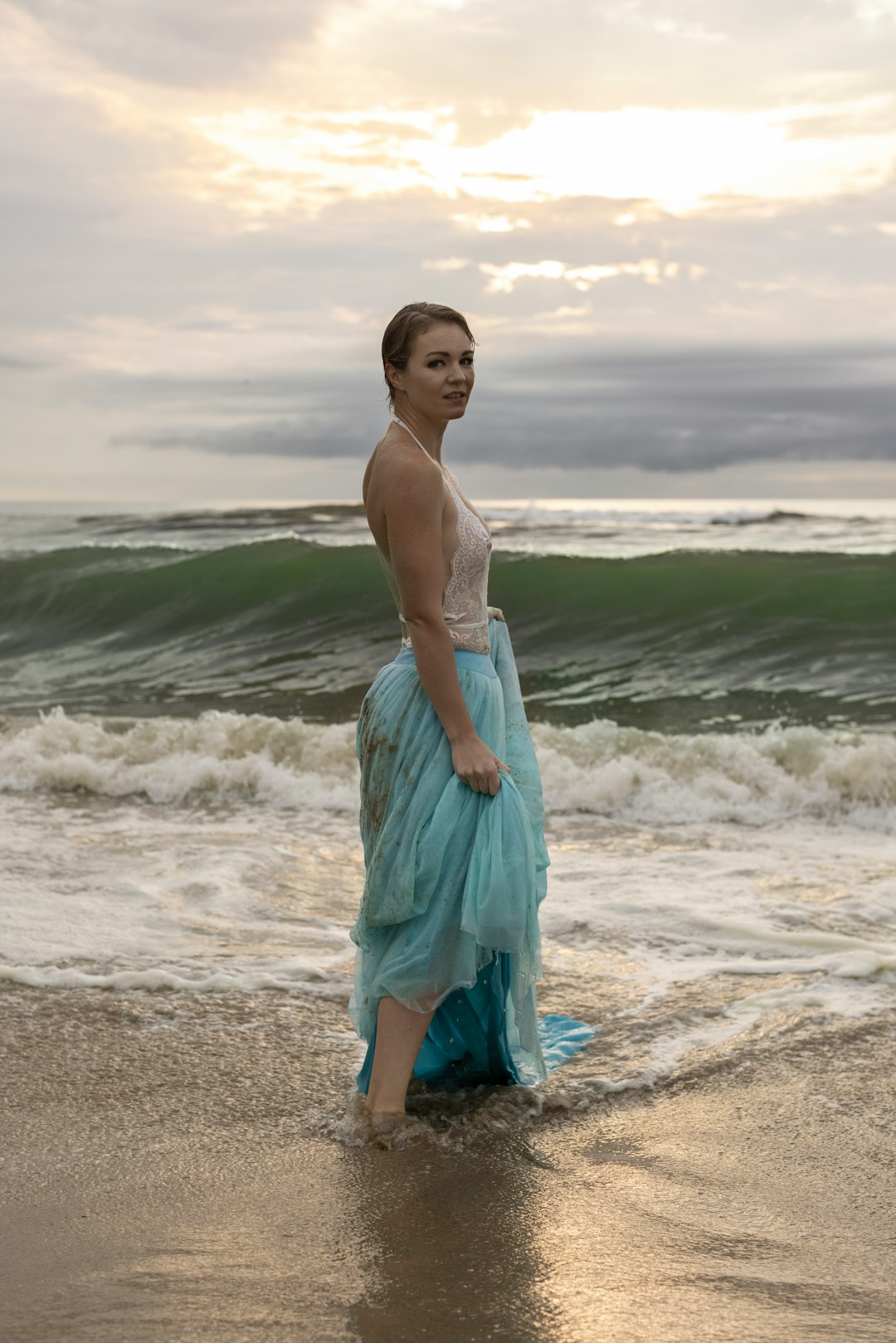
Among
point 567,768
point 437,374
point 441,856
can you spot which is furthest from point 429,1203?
point 567,768

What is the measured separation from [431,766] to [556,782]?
4730 millimetres

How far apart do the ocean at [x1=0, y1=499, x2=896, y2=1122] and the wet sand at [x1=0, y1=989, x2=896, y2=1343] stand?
10.5 inches

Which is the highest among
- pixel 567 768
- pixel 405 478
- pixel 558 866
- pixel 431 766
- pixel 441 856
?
pixel 405 478

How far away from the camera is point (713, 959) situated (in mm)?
4809

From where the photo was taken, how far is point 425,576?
10.1ft

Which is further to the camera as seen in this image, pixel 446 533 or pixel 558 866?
pixel 558 866

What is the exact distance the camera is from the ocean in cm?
459

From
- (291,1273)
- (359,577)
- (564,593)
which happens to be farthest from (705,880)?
(359,577)

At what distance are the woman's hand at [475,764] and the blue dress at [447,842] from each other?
4cm

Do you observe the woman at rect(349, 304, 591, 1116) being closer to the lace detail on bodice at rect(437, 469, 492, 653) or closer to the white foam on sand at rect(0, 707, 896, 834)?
the lace detail on bodice at rect(437, 469, 492, 653)

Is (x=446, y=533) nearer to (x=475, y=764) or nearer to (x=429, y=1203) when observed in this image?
(x=475, y=764)

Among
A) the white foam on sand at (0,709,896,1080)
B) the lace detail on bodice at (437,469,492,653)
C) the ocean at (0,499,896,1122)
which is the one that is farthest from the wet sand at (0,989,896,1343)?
the lace detail on bodice at (437,469,492,653)

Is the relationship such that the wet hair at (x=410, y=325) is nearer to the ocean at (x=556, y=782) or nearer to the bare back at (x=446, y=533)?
the bare back at (x=446, y=533)

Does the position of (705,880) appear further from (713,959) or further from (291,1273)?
(291,1273)
